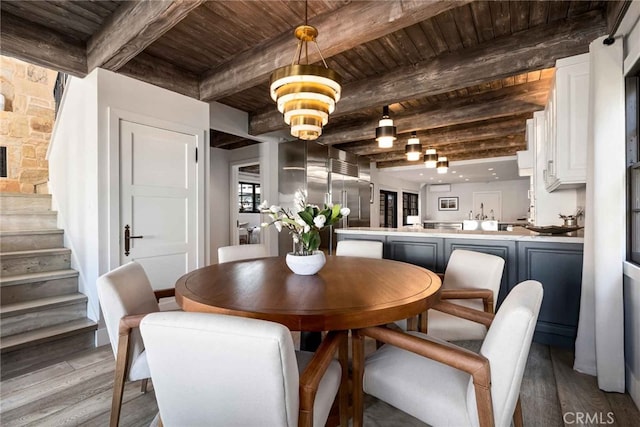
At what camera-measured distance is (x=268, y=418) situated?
904 millimetres

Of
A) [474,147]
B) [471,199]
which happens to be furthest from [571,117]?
[471,199]

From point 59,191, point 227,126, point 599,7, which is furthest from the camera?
point 227,126

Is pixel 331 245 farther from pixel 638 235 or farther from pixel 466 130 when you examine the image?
pixel 638 235

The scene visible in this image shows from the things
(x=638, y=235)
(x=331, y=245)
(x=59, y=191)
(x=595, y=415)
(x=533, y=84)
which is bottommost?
(x=595, y=415)

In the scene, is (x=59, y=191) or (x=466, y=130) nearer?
(x=59, y=191)

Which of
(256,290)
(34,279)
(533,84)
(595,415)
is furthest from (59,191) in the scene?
(533,84)

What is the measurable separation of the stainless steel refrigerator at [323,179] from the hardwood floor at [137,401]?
3.37m

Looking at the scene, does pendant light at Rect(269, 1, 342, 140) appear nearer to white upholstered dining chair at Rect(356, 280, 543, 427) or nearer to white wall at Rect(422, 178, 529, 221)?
white upholstered dining chair at Rect(356, 280, 543, 427)

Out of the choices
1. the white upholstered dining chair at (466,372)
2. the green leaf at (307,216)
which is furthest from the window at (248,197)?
the white upholstered dining chair at (466,372)

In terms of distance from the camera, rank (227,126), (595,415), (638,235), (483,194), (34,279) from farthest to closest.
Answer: (483,194) < (227,126) < (34,279) < (638,235) < (595,415)

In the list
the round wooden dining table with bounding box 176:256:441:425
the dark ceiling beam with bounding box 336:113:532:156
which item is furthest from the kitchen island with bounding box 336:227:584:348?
the dark ceiling beam with bounding box 336:113:532:156

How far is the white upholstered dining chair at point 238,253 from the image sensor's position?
8.73ft

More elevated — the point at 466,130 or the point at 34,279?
the point at 466,130

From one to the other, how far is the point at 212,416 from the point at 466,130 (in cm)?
541
